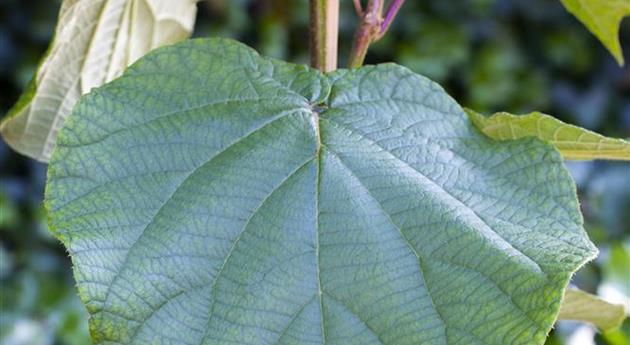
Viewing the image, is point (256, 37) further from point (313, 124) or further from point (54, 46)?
point (313, 124)

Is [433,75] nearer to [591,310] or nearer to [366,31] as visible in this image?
[591,310]

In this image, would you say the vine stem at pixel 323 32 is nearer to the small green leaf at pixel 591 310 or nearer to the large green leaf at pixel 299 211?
the large green leaf at pixel 299 211

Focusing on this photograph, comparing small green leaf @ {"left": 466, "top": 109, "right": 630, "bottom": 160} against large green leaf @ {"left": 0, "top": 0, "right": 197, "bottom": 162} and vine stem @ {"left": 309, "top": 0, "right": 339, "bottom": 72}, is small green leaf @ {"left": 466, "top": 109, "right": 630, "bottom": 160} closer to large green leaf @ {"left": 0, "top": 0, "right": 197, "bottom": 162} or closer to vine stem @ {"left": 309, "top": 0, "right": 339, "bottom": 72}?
vine stem @ {"left": 309, "top": 0, "right": 339, "bottom": 72}

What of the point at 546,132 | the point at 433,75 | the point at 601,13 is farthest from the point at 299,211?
the point at 433,75

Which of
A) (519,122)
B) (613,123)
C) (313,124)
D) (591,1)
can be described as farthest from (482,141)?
(613,123)

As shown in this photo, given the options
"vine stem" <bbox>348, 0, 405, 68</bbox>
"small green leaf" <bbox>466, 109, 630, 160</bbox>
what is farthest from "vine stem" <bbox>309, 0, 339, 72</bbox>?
"small green leaf" <bbox>466, 109, 630, 160</bbox>

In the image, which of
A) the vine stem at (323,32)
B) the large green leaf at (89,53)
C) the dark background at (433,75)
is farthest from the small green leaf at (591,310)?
the dark background at (433,75)

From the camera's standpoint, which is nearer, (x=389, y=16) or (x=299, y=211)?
(x=299, y=211)
